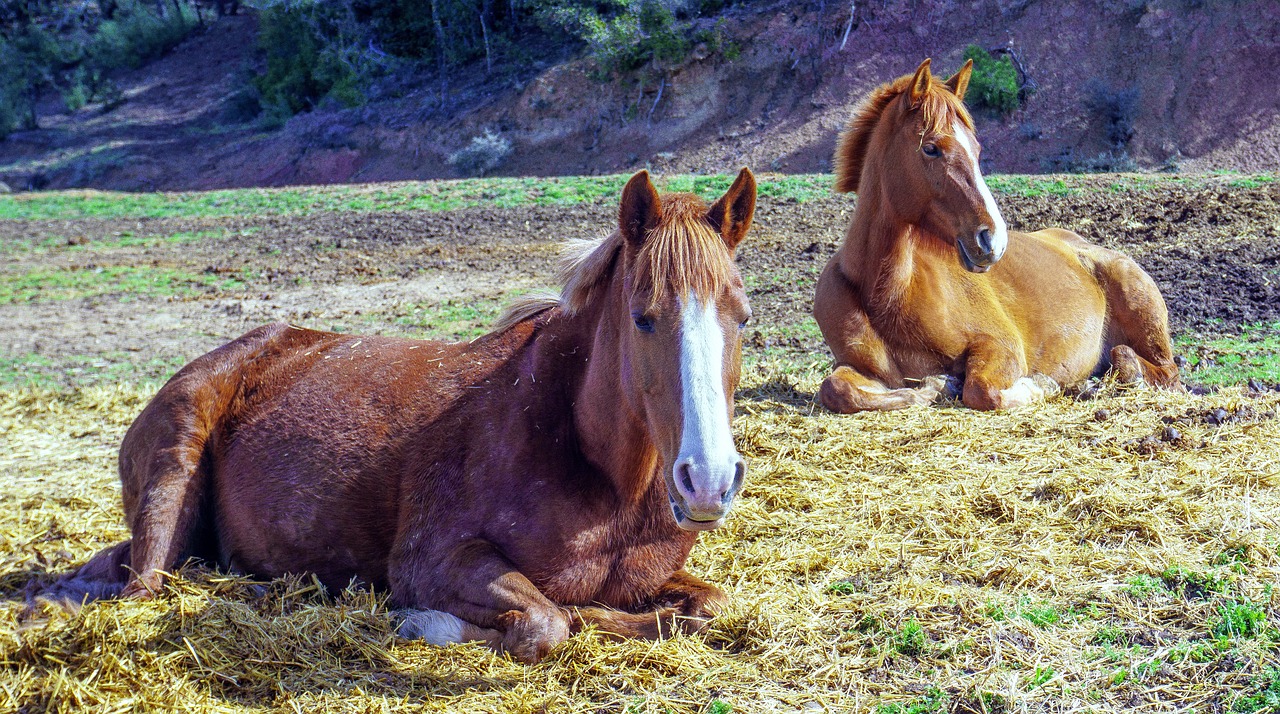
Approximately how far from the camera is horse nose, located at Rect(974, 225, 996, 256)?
5855mm

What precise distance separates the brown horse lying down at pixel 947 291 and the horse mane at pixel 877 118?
0.01 m

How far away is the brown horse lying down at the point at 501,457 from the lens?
10.3ft

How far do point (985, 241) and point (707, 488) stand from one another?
378 centimetres

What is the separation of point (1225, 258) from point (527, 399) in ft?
26.3

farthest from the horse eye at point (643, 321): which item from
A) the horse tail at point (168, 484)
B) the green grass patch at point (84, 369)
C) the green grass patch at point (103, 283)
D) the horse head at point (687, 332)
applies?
the green grass patch at point (103, 283)

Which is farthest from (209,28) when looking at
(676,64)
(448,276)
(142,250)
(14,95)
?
(448,276)

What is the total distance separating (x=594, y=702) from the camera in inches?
124

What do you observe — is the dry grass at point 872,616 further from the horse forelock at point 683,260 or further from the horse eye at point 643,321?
the horse forelock at point 683,260

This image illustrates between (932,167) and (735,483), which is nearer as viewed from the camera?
(735,483)

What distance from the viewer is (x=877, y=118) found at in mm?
6910

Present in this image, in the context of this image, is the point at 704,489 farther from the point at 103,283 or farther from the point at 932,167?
the point at 103,283

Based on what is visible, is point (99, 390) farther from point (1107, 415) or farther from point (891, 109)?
point (1107, 415)

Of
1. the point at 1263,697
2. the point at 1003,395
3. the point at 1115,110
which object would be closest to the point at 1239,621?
the point at 1263,697

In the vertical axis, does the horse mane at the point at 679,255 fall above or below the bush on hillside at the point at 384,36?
below
